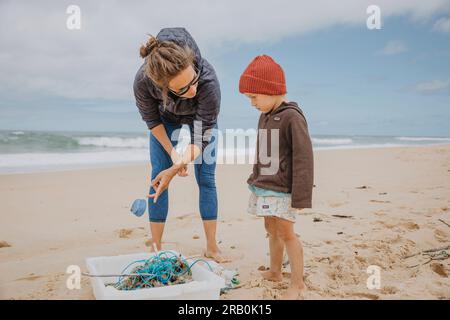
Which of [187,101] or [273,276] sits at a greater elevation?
[187,101]

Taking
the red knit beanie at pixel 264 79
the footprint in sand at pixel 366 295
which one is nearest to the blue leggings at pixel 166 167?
the red knit beanie at pixel 264 79

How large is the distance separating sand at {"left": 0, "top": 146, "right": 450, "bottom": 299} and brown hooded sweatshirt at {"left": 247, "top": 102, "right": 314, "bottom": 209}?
0.56 m

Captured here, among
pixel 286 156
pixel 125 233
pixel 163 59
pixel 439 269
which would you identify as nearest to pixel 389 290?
pixel 439 269

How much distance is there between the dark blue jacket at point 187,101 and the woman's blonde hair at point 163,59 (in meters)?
0.18

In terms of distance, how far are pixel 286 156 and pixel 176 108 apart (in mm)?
835

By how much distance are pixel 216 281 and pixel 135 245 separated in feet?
4.77

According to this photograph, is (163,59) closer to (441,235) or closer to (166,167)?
(166,167)

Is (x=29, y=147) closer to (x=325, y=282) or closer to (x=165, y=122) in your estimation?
(x=165, y=122)

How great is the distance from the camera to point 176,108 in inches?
111

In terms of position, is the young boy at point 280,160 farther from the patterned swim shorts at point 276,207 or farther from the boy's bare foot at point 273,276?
the boy's bare foot at point 273,276

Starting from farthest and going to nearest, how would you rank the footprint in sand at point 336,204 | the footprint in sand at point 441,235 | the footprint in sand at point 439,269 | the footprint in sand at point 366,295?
the footprint in sand at point 336,204
the footprint in sand at point 441,235
the footprint in sand at point 439,269
the footprint in sand at point 366,295

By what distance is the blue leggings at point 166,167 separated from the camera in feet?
9.82

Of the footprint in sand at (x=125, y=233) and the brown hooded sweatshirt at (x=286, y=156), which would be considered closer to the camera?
the brown hooded sweatshirt at (x=286, y=156)

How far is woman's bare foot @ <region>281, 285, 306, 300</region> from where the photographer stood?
2.27 m
